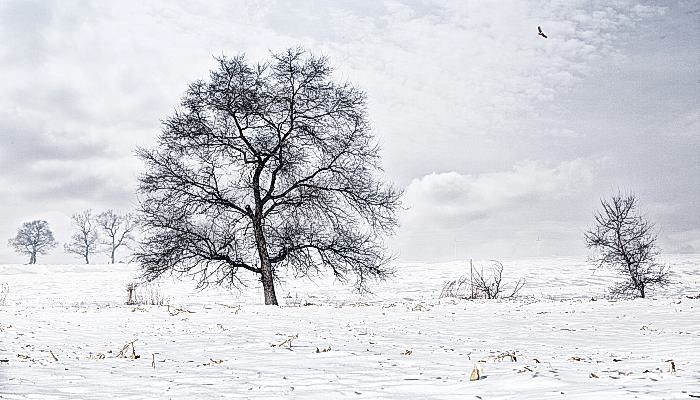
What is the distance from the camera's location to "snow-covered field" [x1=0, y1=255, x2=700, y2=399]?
5023 mm

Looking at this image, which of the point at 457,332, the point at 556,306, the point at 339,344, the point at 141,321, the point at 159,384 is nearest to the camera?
the point at 159,384

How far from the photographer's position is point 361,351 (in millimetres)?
8062

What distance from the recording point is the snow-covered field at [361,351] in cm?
502

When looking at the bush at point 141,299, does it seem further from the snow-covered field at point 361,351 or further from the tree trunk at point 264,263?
the snow-covered field at point 361,351

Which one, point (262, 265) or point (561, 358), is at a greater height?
point (262, 265)

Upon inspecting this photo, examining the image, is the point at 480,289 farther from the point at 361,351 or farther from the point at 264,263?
the point at 361,351

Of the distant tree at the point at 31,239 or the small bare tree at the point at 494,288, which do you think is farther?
the distant tree at the point at 31,239

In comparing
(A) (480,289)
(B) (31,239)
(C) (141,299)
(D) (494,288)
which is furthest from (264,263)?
(B) (31,239)

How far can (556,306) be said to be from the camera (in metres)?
16.4

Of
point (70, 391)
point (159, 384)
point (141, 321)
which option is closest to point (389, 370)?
point (159, 384)

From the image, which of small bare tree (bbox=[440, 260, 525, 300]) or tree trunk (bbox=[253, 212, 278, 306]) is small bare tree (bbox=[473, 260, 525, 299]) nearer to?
small bare tree (bbox=[440, 260, 525, 300])

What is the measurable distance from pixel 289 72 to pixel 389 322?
10.2m

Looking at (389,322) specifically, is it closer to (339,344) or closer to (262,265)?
(339,344)

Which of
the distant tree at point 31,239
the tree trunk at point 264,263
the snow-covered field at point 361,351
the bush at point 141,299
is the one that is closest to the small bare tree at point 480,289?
the snow-covered field at point 361,351
